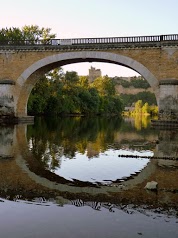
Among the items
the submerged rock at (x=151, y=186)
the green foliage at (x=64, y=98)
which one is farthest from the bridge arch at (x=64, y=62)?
the submerged rock at (x=151, y=186)

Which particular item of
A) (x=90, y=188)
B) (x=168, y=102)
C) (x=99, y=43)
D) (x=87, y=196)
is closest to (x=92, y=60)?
(x=99, y=43)

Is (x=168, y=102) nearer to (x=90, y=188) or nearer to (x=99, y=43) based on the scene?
(x=99, y=43)

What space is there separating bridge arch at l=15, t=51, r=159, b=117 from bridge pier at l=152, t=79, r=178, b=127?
711 mm

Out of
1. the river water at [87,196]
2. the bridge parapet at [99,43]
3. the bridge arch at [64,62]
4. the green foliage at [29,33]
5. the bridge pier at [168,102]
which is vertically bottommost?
the river water at [87,196]

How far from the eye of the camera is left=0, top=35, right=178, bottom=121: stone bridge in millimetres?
24359

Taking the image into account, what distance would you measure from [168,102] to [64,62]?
9.52m

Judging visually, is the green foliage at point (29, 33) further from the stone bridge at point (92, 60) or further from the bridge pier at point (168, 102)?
the bridge pier at point (168, 102)

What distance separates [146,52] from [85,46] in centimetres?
483

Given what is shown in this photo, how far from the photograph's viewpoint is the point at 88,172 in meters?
8.47

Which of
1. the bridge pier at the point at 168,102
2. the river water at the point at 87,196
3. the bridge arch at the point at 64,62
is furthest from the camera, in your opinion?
the bridge arch at the point at 64,62

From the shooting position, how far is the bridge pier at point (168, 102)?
24.1 metres

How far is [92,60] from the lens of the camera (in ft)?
89.9

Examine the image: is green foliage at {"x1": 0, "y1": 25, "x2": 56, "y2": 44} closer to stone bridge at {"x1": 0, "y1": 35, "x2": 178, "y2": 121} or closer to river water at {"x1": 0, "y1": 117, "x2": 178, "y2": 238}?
stone bridge at {"x1": 0, "y1": 35, "x2": 178, "y2": 121}

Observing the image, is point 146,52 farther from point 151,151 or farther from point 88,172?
point 88,172
